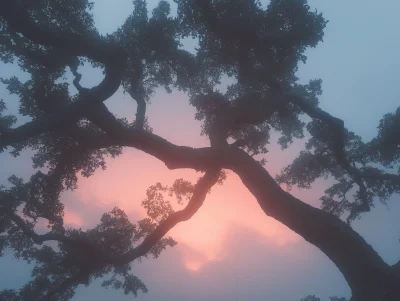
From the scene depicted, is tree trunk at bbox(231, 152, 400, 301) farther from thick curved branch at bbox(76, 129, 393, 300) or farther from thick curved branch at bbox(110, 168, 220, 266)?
thick curved branch at bbox(110, 168, 220, 266)

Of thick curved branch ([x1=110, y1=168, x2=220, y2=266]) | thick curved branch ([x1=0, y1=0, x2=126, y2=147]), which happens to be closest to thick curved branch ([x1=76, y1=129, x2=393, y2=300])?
thick curved branch ([x1=110, y1=168, x2=220, y2=266])

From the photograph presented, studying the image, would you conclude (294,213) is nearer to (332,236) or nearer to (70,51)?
(332,236)

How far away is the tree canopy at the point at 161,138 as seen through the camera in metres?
12.3

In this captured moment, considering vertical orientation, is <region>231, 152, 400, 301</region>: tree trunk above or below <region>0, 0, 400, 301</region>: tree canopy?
below

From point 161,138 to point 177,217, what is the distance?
4.11 m

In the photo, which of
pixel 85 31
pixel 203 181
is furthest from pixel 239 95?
pixel 85 31

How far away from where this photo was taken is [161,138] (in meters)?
14.4

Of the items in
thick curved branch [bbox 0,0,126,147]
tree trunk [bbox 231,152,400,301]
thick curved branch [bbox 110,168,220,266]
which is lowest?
tree trunk [bbox 231,152,400,301]

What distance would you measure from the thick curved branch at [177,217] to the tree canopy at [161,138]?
6 cm

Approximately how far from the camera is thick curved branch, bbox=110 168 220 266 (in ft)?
47.1

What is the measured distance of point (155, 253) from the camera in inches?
818

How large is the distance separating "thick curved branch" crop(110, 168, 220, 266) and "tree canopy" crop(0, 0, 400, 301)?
0.19 feet

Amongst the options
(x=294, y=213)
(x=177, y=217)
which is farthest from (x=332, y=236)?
(x=177, y=217)

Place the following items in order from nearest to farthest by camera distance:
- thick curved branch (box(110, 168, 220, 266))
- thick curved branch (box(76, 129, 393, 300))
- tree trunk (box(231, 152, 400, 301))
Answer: tree trunk (box(231, 152, 400, 301)), thick curved branch (box(76, 129, 393, 300)), thick curved branch (box(110, 168, 220, 266))
